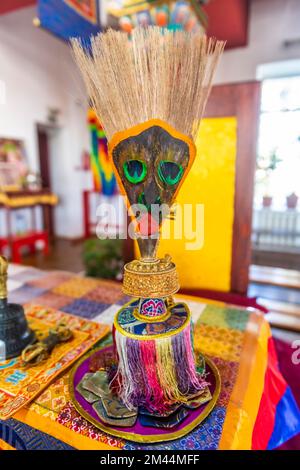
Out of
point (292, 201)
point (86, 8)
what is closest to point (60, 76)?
point (86, 8)

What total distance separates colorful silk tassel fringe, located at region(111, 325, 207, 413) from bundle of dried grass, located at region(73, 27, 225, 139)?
1.35 feet

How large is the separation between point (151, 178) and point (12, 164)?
4173mm

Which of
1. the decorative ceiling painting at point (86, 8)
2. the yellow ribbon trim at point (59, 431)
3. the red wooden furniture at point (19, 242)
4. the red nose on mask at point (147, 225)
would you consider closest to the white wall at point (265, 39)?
the decorative ceiling painting at point (86, 8)

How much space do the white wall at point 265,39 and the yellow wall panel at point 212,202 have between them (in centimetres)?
313

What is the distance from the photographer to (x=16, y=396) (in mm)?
623

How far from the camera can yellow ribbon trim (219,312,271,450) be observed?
0.54 meters

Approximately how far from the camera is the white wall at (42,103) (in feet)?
13.4

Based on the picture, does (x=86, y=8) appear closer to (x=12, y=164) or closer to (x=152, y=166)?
(x=152, y=166)

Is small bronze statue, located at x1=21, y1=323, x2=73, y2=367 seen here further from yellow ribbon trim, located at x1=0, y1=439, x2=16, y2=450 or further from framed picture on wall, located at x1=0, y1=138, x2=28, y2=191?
framed picture on wall, located at x1=0, y1=138, x2=28, y2=191

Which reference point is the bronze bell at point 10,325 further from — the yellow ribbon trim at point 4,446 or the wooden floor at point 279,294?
A: the wooden floor at point 279,294

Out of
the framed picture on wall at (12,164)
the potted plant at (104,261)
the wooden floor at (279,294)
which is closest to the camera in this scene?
the wooden floor at (279,294)

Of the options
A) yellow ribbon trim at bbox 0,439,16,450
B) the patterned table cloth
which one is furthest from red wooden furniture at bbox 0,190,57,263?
yellow ribbon trim at bbox 0,439,16,450
